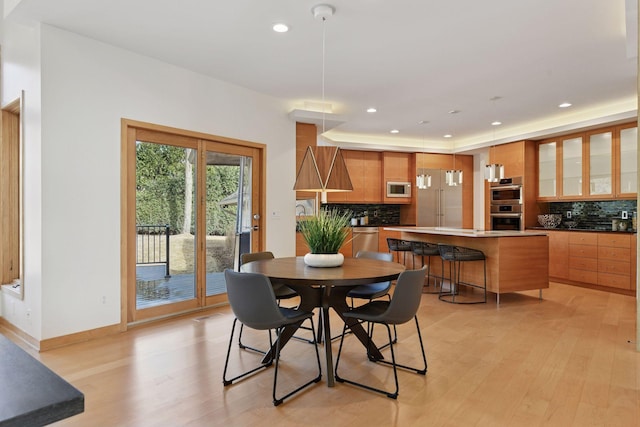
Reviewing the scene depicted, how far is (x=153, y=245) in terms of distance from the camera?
4152 millimetres

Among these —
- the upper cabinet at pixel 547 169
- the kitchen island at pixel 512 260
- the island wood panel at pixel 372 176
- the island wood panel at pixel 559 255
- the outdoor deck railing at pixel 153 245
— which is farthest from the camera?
the island wood panel at pixel 372 176

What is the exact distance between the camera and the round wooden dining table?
8.14 feet

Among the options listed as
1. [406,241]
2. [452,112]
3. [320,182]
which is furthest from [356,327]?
[452,112]

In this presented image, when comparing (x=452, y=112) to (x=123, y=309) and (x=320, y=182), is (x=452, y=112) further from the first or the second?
(x=123, y=309)

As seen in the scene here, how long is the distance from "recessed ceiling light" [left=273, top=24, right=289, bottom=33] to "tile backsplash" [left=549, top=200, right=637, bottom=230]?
583 centimetres

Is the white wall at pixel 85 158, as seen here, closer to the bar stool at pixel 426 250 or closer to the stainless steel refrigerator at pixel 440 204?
the bar stool at pixel 426 250

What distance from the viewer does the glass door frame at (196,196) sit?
3.80m

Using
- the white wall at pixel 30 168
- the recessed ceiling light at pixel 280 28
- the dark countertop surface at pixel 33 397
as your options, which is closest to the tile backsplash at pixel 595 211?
the recessed ceiling light at pixel 280 28

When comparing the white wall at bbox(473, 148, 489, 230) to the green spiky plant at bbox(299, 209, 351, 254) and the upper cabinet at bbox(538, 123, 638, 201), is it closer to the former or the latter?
the upper cabinet at bbox(538, 123, 638, 201)

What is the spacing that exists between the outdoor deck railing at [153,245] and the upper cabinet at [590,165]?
6.31 metres

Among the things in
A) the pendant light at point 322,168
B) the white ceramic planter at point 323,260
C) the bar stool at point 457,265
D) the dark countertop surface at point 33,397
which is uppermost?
the pendant light at point 322,168

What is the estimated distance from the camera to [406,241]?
6.37 metres

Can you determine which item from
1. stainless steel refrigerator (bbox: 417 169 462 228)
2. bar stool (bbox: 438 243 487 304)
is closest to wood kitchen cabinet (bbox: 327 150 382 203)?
stainless steel refrigerator (bbox: 417 169 462 228)

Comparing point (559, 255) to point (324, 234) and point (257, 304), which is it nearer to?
point (324, 234)
